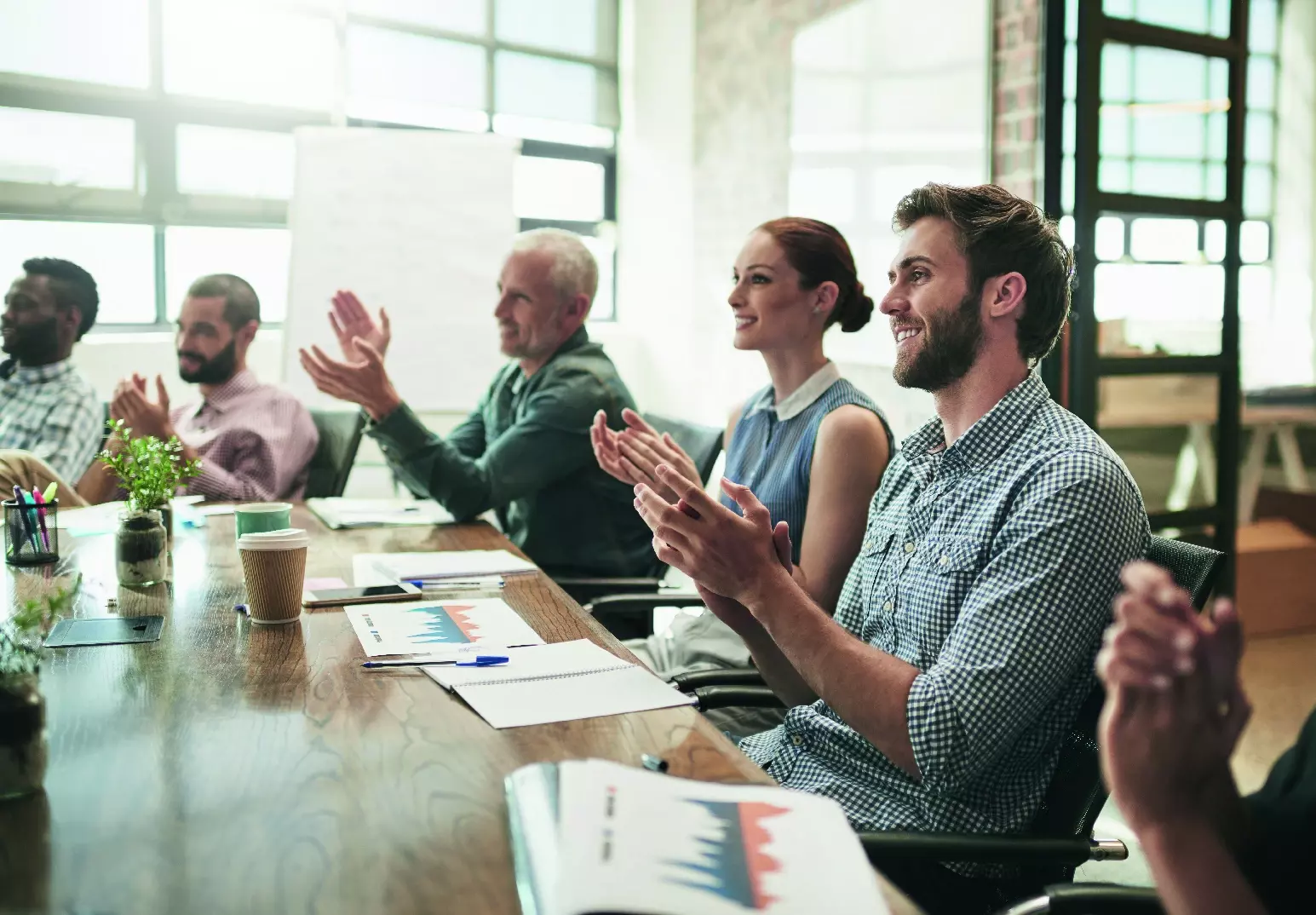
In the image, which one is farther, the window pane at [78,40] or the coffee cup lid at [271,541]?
the window pane at [78,40]

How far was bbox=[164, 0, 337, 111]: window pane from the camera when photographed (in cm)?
498

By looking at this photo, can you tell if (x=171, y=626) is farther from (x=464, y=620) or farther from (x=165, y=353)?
(x=165, y=353)

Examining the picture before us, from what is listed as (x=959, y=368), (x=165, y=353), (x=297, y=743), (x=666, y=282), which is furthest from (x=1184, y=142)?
(x=165, y=353)

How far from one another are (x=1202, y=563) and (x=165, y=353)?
468cm

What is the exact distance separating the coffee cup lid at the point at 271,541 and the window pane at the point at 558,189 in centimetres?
461

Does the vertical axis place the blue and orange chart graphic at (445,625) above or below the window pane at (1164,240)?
below

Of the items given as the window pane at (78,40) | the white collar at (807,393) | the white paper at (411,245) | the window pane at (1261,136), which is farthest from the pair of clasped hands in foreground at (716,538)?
the window pane at (1261,136)

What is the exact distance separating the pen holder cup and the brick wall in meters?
2.67

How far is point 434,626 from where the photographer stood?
1454 millimetres

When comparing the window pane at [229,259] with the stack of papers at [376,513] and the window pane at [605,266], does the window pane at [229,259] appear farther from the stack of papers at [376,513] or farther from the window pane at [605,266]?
the stack of papers at [376,513]

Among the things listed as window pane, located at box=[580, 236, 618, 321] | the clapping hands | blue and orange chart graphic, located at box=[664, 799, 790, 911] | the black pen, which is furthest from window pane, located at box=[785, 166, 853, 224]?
blue and orange chart graphic, located at box=[664, 799, 790, 911]

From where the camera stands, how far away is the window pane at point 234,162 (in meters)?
5.08

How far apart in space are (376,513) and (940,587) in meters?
1.54

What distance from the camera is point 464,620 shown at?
1.49 meters
